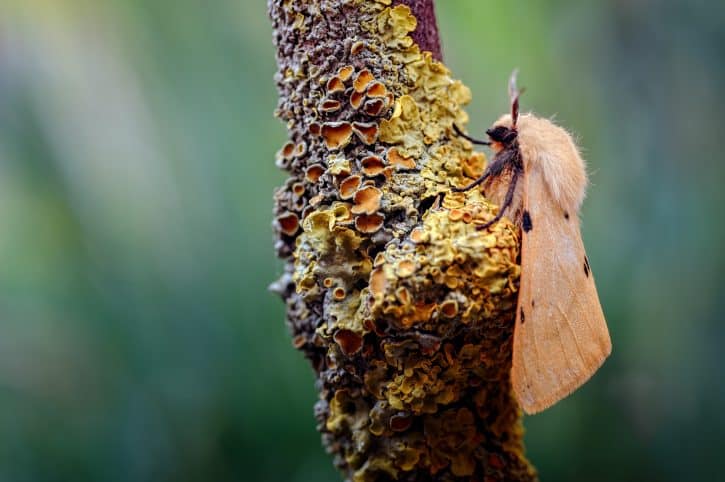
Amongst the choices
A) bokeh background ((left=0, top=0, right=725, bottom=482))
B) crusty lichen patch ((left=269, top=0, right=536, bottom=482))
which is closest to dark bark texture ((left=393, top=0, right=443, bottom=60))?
crusty lichen patch ((left=269, top=0, right=536, bottom=482))

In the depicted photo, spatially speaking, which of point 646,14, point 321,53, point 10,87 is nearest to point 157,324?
point 10,87

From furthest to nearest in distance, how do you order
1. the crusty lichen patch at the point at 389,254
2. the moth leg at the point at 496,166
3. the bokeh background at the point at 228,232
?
the bokeh background at the point at 228,232
the moth leg at the point at 496,166
the crusty lichen patch at the point at 389,254

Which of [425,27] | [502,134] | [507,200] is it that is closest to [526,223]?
[507,200]

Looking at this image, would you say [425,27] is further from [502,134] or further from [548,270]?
[548,270]

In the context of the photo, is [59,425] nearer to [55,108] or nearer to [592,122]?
[55,108]

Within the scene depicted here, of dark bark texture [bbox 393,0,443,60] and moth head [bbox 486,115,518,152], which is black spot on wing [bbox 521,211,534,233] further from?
dark bark texture [bbox 393,0,443,60]

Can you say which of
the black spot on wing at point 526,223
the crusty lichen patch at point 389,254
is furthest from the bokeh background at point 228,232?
the black spot on wing at point 526,223

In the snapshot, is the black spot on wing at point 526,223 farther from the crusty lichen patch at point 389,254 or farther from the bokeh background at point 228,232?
the bokeh background at point 228,232
